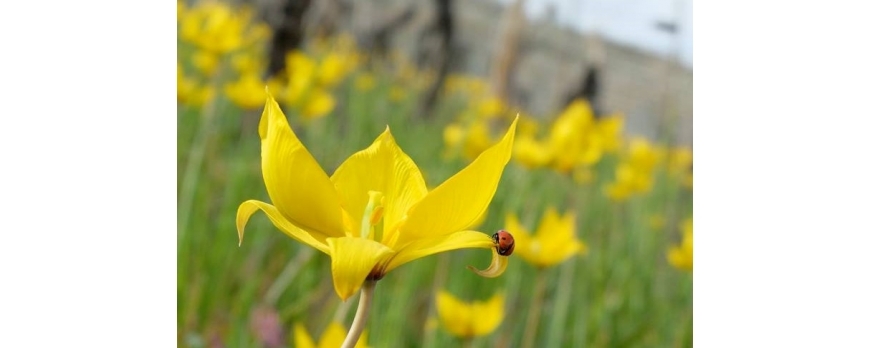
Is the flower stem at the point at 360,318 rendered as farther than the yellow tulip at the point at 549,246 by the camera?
No

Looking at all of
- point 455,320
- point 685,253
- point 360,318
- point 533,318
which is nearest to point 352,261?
point 360,318

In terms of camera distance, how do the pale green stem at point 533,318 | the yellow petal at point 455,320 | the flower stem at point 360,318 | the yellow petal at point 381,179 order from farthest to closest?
the pale green stem at point 533,318, the yellow petal at point 455,320, the yellow petal at point 381,179, the flower stem at point 360,318

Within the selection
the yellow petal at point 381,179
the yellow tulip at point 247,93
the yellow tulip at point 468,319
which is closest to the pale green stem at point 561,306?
the yellow tulip at point 468,319

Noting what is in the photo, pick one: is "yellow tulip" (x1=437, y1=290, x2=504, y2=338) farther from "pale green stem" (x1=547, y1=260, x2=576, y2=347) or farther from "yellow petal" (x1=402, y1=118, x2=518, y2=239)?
"yellow petal" (x1=402, y1=118, x2=518, y2=239)

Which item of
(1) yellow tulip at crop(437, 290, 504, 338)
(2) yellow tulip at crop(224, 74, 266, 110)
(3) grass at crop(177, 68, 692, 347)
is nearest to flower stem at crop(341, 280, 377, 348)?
(1) yellow tulip at crop(437, 290, 504, 338)

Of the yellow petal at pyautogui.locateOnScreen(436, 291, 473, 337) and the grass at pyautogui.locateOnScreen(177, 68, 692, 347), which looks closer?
the yellow petal at pyautogui.locateOnScreen(436, 291, 473, 337)

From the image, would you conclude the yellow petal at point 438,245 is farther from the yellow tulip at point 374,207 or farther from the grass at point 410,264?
the grass at point 410,264

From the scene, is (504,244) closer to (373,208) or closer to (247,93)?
(373,208)
